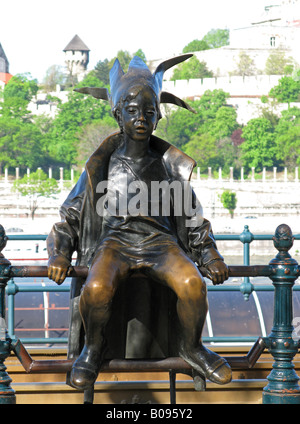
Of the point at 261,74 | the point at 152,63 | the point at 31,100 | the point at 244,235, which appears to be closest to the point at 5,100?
the point at 31,100

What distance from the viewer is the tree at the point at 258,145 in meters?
85.7

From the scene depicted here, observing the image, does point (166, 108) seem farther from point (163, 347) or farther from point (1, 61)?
point (163, 347)

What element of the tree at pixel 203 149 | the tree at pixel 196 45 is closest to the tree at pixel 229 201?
the tree at pixel 203 149

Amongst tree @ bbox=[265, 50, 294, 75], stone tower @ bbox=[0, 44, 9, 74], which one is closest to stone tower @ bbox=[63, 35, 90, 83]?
stone tower @ bbox=[0, 44, 9, 74]

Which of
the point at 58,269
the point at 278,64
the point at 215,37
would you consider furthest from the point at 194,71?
the point at 58,269

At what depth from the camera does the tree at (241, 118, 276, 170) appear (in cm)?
8569

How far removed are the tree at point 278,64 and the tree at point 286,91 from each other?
646cm

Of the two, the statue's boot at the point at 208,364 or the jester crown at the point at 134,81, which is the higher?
the jester crown at the point at 134,81

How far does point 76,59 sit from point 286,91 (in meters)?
26.4

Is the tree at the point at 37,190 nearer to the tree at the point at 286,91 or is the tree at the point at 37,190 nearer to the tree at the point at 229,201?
the tree at the point at 229,201

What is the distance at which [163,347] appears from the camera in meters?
3.46
